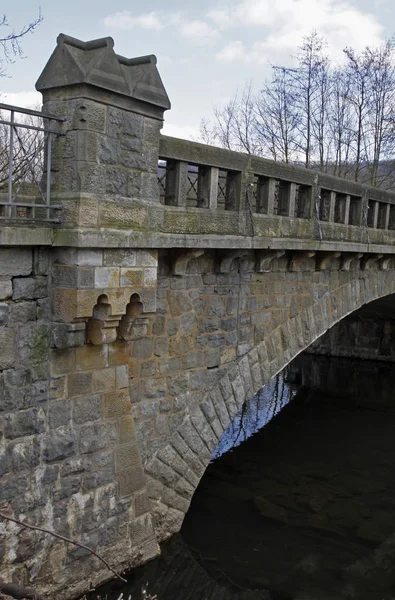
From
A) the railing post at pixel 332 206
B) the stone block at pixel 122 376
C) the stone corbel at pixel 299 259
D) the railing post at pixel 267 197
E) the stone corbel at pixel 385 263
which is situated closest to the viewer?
the stone block at pixel 122 376

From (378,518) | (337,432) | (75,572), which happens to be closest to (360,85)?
(337,432)

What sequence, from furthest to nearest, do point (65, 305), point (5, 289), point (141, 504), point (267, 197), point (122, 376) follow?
point (267, 197)
point (141, 504)
point (122, 376)
point (65, 305)
point (5, 289)

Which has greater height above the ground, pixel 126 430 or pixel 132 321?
pixel 132 321

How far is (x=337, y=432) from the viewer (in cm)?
1312

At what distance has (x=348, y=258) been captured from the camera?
965 centimetres

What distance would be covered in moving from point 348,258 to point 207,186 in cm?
378

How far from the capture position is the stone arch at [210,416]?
6.59 metres

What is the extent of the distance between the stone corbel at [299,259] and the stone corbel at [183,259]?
6.98 feet

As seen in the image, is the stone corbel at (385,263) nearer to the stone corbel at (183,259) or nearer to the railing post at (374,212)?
the railing post at (374,212)

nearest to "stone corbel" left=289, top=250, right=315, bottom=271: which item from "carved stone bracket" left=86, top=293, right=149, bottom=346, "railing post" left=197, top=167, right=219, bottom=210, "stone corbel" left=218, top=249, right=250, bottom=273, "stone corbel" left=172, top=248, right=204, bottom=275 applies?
"stone corbel" left=218, top=249, right=250, bottom=273

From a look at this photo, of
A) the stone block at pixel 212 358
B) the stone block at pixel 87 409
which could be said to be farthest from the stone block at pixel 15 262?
the stone block at pixel 212 358

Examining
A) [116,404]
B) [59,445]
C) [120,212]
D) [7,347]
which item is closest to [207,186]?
[120,212]

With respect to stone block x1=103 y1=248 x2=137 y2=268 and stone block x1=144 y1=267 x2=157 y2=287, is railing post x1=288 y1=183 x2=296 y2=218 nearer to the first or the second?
stone block x1=144 y1=267 x2=157 y2=287

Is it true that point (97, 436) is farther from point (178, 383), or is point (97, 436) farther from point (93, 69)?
point (93, 69)
